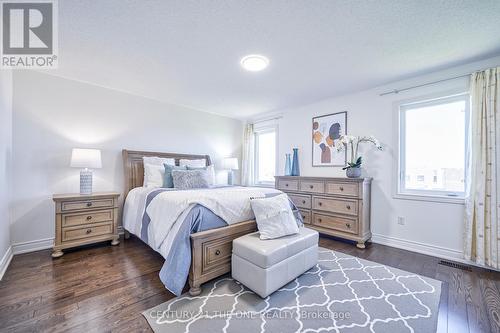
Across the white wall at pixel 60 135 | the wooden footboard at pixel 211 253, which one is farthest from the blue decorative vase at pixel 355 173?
the white wall at pixel 60 135

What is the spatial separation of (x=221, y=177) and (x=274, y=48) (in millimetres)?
3186

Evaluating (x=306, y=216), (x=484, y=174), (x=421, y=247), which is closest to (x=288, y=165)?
(x=306, y=216)

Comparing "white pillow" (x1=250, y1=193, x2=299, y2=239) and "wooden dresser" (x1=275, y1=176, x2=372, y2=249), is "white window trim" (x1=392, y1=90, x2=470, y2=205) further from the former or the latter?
"white pillow" (x1=250, y1=193, x2=299, y2=239)

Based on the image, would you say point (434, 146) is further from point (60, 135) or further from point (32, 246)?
point (32, 246)

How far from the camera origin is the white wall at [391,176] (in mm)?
2598

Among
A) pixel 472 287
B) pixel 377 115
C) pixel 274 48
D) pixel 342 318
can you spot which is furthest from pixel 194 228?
pixel 377 115

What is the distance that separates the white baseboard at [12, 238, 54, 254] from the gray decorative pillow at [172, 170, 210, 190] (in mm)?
1803

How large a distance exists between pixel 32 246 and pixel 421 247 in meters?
5.10

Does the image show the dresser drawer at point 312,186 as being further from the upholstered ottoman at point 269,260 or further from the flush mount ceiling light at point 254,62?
the flush mount ceiling light at point 254,62

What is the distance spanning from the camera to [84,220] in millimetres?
2717

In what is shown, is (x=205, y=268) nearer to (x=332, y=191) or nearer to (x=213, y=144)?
(x=332, y=191)

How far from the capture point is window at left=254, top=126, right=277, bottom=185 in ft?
15.9

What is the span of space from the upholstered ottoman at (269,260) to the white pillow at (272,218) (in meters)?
0.06

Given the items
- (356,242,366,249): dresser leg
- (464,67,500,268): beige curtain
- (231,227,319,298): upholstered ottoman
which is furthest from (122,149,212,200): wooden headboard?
(464,67,500,268): beige curtain
